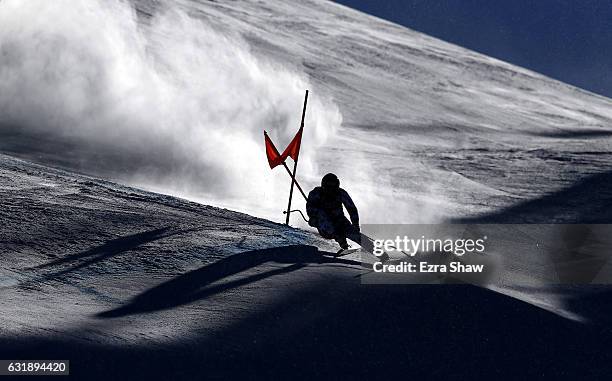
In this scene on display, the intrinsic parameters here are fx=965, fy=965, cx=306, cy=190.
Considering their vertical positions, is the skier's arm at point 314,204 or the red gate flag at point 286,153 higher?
the red gate flag at point 286,153

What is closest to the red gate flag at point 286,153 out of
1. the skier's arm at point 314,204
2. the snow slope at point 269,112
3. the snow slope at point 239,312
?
the snow slope at point 239,312

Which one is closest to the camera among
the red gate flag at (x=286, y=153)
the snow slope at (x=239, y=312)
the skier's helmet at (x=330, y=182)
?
the snow slope at (x=239, y=312)

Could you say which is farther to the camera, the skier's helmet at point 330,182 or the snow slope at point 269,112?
the snow slope at point 269,112

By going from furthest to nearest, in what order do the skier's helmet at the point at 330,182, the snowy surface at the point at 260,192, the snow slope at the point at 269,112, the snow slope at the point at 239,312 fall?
the snow slope at the point at 269,112, the skier's helmet at the point at 330,182, the snowy surface at the point at 260,192, the snow slope at the point at 239,312

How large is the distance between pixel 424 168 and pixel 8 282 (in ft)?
50.0

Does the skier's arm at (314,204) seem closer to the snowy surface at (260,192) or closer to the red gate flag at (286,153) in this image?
the snowy surface at (260,192)

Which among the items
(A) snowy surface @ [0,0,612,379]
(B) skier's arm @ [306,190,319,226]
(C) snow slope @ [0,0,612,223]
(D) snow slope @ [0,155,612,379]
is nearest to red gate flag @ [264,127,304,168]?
(A) snowy surface @ [0,0,612,379]

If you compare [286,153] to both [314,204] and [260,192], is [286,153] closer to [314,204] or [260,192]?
[314,204]

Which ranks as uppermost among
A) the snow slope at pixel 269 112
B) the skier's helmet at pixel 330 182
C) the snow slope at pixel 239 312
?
the snow slope at pixel 269 112

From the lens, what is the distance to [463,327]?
768 cm

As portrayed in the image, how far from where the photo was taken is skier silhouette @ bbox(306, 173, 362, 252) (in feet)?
32.4

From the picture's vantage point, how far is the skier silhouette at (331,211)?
32.4 ft

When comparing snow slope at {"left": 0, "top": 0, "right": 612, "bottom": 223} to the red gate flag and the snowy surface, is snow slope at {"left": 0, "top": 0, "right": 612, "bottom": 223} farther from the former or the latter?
the red gate flag

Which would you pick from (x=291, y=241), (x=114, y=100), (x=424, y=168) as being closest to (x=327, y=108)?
(x=424, y=168)
